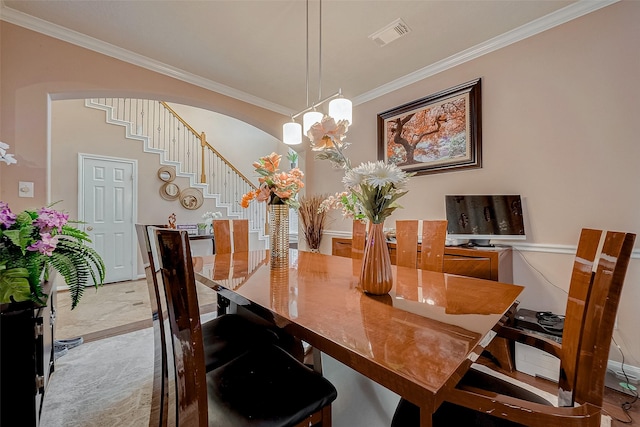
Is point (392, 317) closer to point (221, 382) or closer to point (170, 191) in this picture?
point (221, 382)

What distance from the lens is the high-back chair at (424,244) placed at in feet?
5.66

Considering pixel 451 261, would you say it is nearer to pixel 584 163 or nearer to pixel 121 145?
pixel 584 163

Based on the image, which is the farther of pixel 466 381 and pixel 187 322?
pixel 466 381

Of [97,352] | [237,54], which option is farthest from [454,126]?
[97,352]

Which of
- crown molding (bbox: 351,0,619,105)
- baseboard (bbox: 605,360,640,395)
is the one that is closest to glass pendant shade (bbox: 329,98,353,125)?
crown molding (bbox: 351,0,619,105)

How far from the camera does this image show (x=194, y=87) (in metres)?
3.07

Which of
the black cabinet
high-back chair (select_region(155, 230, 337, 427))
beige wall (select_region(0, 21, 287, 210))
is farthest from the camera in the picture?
beige wall (select_region(0, 21, 287, 210))

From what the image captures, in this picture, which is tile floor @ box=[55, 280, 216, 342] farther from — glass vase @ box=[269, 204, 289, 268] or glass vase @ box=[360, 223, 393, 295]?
glass vase @ box=[360, 223, 393, 295]

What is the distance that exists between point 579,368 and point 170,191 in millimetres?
5625

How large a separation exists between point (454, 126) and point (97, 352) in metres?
3.77

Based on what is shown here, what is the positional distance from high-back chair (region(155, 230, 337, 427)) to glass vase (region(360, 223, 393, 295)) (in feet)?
1.26

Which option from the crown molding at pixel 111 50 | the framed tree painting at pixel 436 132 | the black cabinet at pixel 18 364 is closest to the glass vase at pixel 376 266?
the black cabinet at pixel 18 364

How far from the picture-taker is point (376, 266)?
105cm

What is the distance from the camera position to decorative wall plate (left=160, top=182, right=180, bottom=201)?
4.95 meters
